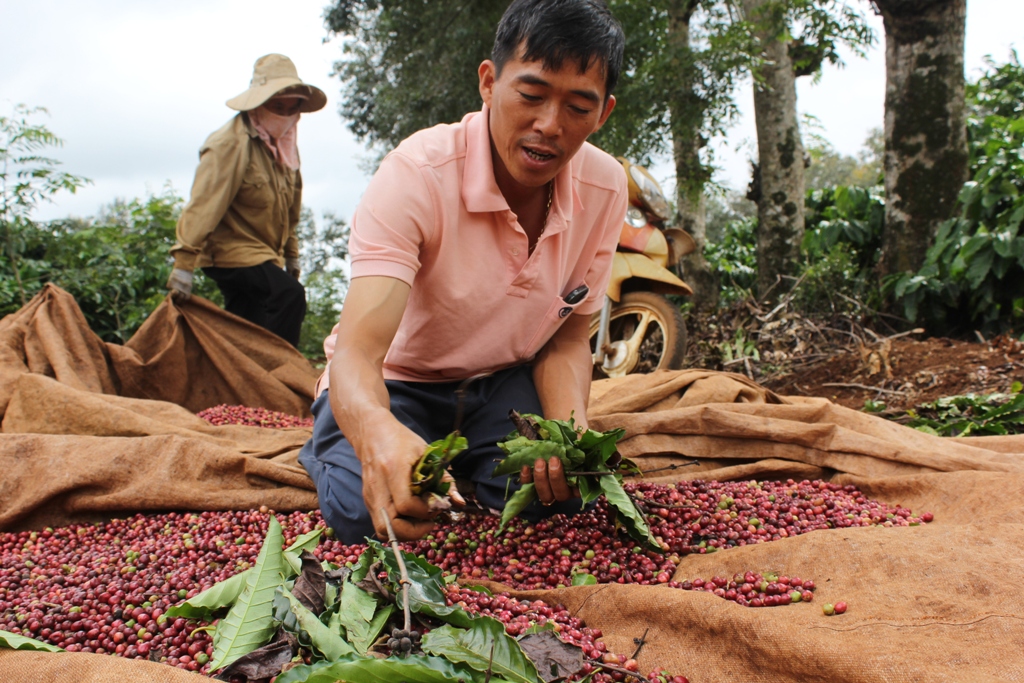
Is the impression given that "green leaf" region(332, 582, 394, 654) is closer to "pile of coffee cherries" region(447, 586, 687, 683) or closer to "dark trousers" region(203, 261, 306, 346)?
"pile of coffee cherries" region(447, 586, 687, 683)

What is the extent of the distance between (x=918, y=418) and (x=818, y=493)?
5.00ft

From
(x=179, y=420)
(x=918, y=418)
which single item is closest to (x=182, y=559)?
(x=179, y=420)

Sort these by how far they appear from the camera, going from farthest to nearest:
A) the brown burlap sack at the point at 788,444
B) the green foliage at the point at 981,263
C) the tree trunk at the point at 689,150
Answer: the tree trunk at the point at 689,150, the green foliage at the point at 981,263, the brown burlap sack at the point at 788,444

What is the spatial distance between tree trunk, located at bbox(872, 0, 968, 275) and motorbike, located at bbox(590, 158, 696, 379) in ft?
5.81

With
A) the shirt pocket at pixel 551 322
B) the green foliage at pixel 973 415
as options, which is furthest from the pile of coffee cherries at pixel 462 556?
the green foliage at pixel 973 415

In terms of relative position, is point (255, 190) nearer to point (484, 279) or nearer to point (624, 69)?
point (484, 279)

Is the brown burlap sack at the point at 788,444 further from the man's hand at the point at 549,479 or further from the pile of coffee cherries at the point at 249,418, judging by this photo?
the pile of coffee cherries at the point at 249,418

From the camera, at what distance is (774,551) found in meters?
1.93

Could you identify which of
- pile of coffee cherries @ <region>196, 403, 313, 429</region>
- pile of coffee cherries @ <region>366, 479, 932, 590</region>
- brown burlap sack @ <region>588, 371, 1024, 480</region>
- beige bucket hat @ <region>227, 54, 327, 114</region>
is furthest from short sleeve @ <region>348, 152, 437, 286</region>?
beige bucket hat @ <region>227, 54, 327, 114</region>

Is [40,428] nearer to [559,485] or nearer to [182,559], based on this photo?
[182,559]

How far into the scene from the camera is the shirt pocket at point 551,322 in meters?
2.40

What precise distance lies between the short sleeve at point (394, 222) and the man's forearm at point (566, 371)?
63 cm

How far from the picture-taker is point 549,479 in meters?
1.81

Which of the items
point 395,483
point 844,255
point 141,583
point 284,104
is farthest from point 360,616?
point 844,255
